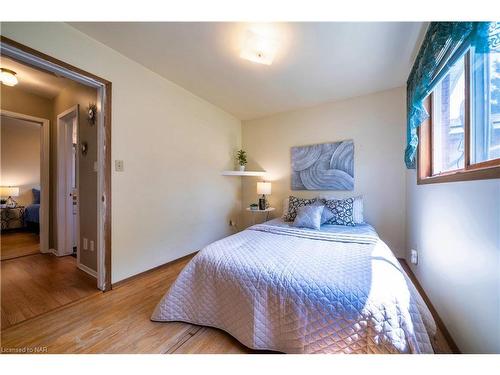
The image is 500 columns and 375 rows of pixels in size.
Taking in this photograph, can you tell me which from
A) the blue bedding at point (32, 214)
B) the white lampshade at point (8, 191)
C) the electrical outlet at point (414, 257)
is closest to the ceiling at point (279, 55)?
the electrical outlet at point (414, 257)

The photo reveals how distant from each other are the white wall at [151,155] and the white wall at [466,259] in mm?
2609

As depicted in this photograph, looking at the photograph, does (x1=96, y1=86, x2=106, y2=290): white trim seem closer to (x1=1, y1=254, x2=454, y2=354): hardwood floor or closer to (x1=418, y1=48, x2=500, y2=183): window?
(x1=1, y1=254, x2=454, y2=354): hardwood floor

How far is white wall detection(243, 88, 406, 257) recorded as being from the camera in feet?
8.26

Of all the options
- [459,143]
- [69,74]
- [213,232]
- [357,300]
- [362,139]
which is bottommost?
[213,232]

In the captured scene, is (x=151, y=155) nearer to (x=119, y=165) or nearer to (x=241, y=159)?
(x=119, y=165)

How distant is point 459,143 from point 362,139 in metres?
1.42

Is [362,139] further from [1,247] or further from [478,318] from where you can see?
[1,247]

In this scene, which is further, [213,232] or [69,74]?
[213,232]

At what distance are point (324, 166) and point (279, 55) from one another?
1687mm

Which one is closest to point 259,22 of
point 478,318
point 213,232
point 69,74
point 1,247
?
point 69,74

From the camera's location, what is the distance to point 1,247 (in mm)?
3074

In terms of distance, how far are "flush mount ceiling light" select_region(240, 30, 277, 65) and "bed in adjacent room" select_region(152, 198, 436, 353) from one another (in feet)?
5.64

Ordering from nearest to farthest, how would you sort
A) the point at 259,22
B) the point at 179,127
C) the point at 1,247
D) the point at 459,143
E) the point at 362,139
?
1. the point at 459,143
2. the point at 259,22
3. the point at 179,127
4. the point at 362,139
5. the point at 1,247


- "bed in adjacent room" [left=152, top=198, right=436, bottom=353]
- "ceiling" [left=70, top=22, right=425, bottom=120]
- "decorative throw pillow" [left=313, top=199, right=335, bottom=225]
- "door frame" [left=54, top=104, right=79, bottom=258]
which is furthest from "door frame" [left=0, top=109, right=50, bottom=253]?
"decorative throw pillow" [left=313, top=199, right=335, bottom=225]
